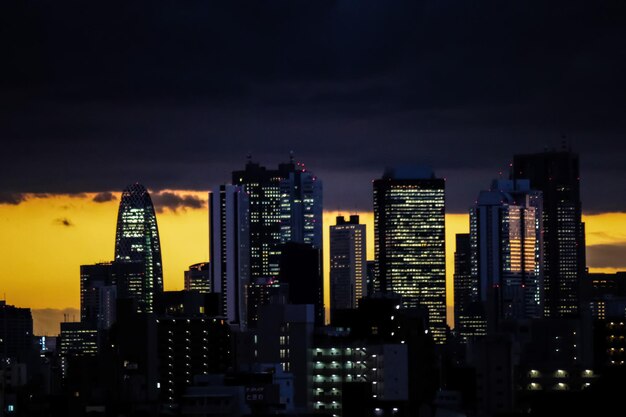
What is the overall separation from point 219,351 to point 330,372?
76.5 ft

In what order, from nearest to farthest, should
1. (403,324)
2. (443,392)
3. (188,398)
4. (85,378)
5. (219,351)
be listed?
(188,398) < (443,392) < (85,378) < (403,324) < (219,351)

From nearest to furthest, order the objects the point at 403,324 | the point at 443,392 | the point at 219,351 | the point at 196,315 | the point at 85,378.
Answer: the point at 443,392, the point at 85,378, the point at 403,324, the point at 219,351, the point at 196,315

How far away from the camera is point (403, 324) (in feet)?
443

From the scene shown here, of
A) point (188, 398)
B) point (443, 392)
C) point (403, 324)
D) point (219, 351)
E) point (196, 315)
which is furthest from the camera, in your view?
point (196, 315)

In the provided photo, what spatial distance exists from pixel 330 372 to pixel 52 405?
985 inches

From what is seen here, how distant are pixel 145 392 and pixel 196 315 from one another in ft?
109

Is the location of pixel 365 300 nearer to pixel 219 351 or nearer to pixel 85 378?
pixel 219 351

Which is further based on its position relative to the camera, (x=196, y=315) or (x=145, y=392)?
(x=196, y=315)

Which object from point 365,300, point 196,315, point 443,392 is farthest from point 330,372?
point 196,315

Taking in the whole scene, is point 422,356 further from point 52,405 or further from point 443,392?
point 52,405

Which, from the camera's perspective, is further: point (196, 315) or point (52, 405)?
point (196, 315)

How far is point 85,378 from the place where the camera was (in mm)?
124750

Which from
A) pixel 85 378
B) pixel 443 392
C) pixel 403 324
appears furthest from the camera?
pixel 403 324

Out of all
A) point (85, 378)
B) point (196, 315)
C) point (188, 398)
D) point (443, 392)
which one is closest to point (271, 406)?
point (188, 398)
